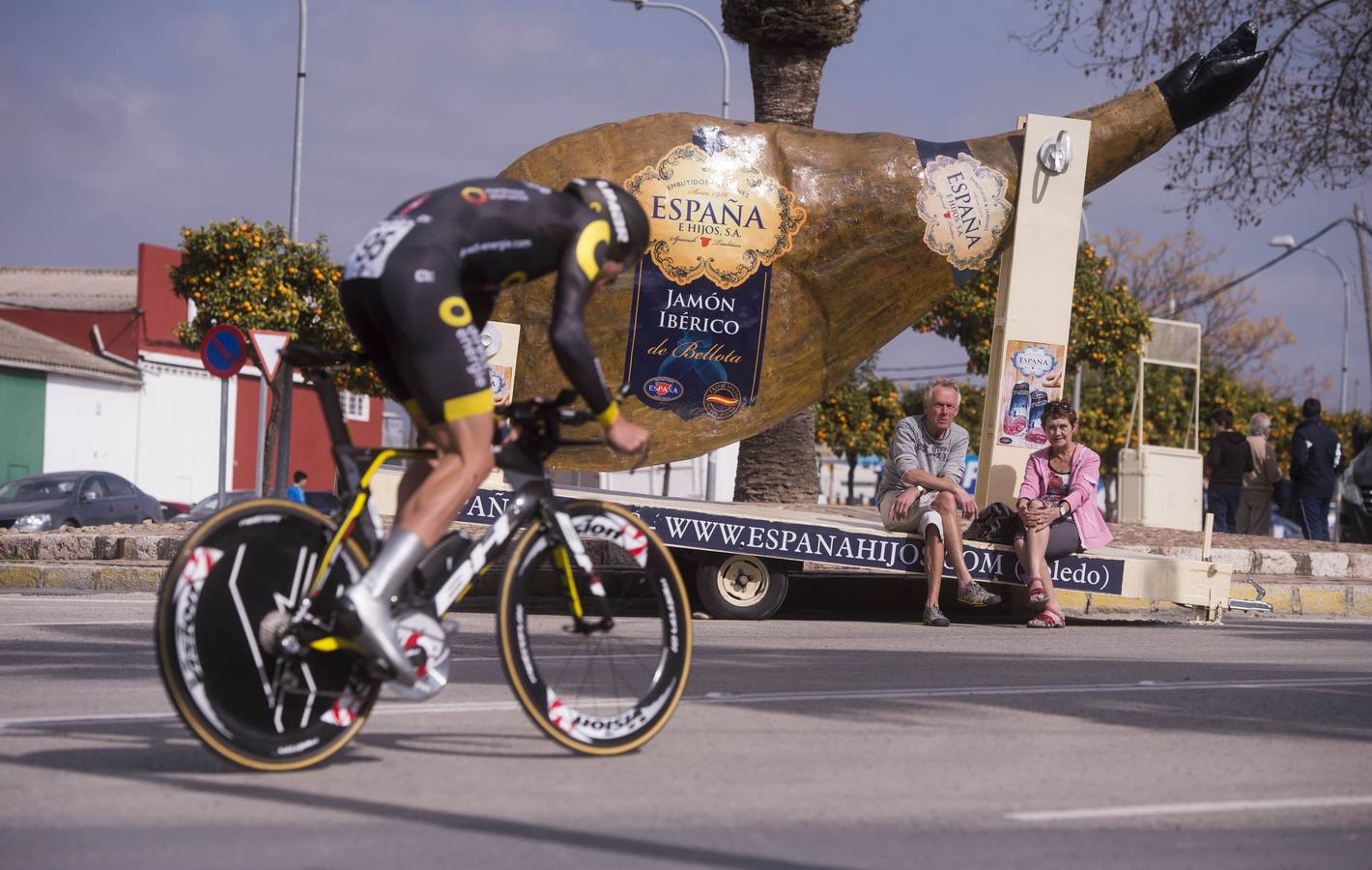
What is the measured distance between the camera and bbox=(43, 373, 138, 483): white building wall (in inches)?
1384

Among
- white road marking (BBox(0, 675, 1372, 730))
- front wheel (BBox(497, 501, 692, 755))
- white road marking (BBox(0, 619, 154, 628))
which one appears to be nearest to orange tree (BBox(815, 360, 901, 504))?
white road marking (BBox(0, 619, 154, 628))

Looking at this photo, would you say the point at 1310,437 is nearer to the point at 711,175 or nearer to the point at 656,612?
the point at 711,175

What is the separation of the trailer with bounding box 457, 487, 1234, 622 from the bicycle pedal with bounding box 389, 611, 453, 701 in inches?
195

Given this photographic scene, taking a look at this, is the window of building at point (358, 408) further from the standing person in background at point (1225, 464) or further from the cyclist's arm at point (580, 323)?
the cyclist's arm at point (580, 323)

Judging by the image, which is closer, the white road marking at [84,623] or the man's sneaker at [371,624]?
the man's sneaker at [371,624]

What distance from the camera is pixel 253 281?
27.8 metres

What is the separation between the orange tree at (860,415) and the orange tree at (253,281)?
1475 cm

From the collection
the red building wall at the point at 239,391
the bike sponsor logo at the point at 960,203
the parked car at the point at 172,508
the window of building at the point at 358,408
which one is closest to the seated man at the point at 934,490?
the bike sponsor logo at the point at 960,203

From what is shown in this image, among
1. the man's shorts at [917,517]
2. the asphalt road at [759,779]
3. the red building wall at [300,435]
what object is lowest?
the red building wall at [300,435]

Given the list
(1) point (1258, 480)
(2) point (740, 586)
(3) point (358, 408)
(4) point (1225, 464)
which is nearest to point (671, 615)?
(2) point (740, 586)

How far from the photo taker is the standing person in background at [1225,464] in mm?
17656

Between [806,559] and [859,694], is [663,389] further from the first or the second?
[859,694]

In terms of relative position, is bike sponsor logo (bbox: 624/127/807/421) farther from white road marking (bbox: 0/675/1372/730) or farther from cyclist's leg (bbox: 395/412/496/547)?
cyclist's leg (bbox: 395/412/496/547)

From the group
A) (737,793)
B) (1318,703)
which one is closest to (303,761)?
(737,793)
